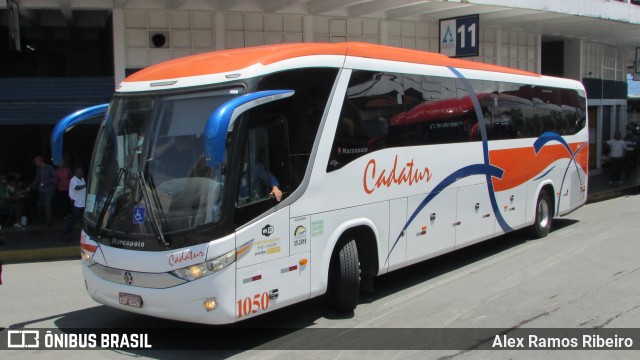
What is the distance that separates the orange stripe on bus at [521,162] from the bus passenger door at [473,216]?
489mm

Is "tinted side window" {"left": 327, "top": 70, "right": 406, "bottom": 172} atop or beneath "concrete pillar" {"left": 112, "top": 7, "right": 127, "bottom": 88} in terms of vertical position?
beneath

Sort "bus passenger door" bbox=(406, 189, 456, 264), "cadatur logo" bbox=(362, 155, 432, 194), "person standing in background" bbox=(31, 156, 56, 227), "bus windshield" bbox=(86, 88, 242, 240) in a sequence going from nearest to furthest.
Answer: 1. "bus windshield" bbox=(86, 88, 242, 240)
2. "cadatur logo" bbox=(362, 155, 432, 194)
3. "bus passenger door" bbox=(406, 189, 456, 264)
4. "person standing in background" bbox=(31, 156, 56, 227)

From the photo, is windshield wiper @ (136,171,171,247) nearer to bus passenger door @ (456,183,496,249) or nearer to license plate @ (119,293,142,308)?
license plate @ (119,293,142,308)

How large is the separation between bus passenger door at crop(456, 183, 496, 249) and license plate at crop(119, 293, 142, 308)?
16.5 ft

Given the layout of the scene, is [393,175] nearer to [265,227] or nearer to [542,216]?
[265,227]

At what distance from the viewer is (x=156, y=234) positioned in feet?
17.6

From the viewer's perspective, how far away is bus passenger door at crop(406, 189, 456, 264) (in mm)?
7844

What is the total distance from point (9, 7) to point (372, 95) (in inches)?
322

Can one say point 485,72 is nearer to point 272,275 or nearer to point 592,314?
point 592,314

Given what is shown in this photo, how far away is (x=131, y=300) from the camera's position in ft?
18.5

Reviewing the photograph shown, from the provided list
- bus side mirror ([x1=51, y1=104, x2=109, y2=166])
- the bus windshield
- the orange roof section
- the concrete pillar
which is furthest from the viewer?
the concrete pillar

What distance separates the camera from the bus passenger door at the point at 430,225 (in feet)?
25.7

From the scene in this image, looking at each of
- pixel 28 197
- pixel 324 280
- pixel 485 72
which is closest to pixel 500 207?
pixel 485 72

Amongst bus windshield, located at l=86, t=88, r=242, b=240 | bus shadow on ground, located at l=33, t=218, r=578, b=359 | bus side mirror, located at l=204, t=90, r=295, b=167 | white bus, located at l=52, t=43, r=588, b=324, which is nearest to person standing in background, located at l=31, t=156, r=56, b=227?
bus shadow on ground, located at l=33, t=218, r=578, b=359
